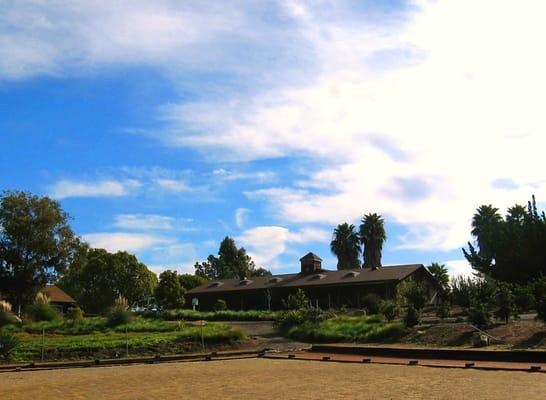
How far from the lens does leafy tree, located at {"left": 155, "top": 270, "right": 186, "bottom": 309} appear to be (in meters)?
→ 70.8

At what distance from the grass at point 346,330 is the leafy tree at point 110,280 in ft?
164

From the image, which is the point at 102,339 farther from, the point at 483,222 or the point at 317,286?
the point at 483,222

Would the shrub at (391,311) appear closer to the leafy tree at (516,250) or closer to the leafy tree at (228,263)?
the leafy tree at (516,250)

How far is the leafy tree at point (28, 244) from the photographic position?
53156 millimetres

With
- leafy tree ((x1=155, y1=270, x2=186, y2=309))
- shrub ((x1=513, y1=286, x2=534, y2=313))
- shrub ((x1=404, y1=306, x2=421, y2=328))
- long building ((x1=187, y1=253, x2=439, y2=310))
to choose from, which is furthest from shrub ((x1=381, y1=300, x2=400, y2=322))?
leafy tree ((x1=155, y1=270, x2=186, y2=309))

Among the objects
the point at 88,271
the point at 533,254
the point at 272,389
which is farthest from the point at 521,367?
the point at 88,271

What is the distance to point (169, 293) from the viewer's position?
7075cm

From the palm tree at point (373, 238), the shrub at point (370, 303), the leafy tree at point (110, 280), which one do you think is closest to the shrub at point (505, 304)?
the shrub at point (370, 303)

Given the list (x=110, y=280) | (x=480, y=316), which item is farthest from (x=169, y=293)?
(x=480, y=316)

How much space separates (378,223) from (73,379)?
61437 mm

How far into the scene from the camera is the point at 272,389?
493 inches

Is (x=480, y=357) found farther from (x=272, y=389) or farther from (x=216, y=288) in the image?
(x=216, y=288)

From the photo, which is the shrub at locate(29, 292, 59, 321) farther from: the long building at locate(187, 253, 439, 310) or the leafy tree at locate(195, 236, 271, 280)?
the leafy tree at locate(195, 236, 271, 280)

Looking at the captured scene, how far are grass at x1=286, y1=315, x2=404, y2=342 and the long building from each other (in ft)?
71.2
